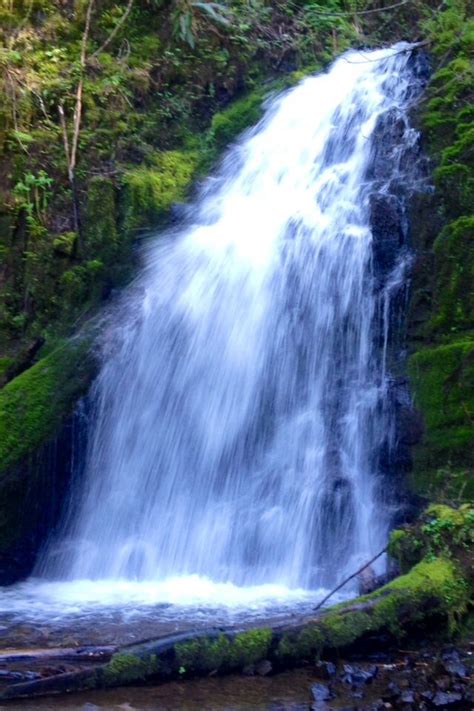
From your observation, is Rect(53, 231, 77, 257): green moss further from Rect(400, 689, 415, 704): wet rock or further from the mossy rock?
Rect(400, 689, 415, 704): wet rock

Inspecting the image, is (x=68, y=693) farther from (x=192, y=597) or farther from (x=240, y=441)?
(x=240, y=441)

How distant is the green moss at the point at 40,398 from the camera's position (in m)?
8.29

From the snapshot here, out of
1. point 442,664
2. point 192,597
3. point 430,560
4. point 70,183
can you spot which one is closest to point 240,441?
point 192,597

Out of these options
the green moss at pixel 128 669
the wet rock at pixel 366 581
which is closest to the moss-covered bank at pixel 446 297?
the wet rock at pixel 366 581

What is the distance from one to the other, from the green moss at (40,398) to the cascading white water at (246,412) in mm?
280

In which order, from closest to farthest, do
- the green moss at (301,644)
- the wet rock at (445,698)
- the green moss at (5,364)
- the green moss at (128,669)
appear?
the wet rock at (445,698) < the green moss at (128,669) < the green moss at (301,644) < the green moss at (5,364)

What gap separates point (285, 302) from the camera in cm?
897

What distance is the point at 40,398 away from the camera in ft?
27.9

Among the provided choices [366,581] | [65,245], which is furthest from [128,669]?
[65,245]

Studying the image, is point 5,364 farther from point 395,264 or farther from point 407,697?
point 407,697

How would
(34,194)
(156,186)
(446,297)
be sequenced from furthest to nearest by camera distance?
(156,186) < (34,194) < (446,297)

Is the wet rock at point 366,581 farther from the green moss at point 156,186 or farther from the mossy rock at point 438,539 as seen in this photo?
the green moss at point 156,186

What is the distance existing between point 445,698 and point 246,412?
406cm

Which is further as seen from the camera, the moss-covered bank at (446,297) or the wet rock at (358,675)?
the moss-covered bank at (446,297)
